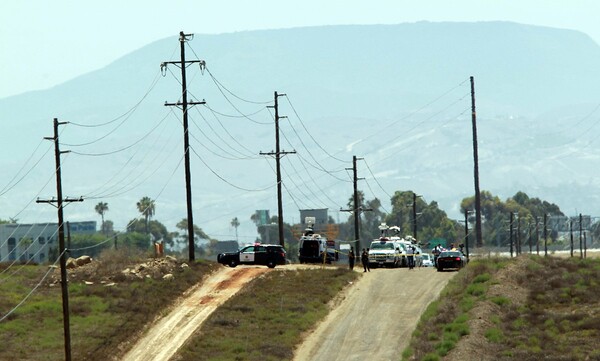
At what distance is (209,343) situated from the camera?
211 ft

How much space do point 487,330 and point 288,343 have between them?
956 cm

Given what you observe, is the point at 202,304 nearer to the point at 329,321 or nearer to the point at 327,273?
the point at 329,321

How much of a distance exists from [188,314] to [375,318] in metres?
9.83

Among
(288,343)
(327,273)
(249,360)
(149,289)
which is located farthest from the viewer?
(327,273)

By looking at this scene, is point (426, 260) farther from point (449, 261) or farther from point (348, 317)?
point (348, 317)

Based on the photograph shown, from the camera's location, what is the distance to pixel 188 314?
235ft

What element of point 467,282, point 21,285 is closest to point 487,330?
point 467,282

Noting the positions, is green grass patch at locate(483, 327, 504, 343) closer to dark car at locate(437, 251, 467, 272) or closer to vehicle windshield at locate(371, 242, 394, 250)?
dark car at locate(437, 251, 467, 272)

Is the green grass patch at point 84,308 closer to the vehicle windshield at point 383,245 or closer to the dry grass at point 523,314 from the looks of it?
the dry grass at point 523,314

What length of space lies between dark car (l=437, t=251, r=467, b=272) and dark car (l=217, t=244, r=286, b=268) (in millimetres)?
10518

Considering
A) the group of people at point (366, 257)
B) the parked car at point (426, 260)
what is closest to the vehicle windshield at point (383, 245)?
the group of people at point (366, 257)

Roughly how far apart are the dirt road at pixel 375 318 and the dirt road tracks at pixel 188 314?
6109 mm

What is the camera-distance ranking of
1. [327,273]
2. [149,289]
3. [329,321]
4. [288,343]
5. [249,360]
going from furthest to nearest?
[327,273], [149,289], [329,321], [288,343], [249,360]

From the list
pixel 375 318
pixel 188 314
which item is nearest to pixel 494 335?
pixel 375 318
